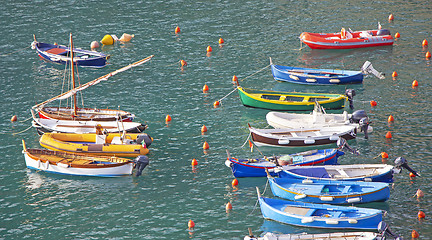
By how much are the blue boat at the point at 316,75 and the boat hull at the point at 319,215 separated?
19427mm

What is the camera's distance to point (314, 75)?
5131cm

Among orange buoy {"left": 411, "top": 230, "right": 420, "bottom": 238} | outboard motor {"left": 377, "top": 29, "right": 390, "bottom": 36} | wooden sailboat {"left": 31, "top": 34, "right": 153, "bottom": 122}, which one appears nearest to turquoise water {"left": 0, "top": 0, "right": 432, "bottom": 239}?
orange buoy {"left": 411, "top": 230, "right": 420, "bottom": 238}

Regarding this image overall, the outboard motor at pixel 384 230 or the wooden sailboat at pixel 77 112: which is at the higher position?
the wooden sailboat at pixel 77 112

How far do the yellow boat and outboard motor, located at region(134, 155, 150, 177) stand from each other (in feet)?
8.54

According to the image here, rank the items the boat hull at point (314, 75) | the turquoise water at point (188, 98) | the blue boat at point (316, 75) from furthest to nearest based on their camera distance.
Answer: the boat hull at point (314, 75), the blue boat at point (316, 75), the turquoise water at point (188, 98)

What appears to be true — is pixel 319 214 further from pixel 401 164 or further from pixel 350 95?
pixel 350 95

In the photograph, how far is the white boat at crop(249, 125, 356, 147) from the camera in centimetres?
4125

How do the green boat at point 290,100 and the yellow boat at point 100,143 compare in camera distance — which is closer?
the yellow boat at point 100,143

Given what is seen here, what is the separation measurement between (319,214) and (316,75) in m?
21.1

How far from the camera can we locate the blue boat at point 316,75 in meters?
50.2

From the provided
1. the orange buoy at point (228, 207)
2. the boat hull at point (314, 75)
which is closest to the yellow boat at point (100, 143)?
the orange buoy at point (228, 207)

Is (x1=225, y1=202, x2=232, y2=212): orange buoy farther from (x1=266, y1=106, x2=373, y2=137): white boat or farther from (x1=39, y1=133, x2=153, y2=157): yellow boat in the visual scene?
(x1=266, y1=106, x2=373, y2=137): white boat

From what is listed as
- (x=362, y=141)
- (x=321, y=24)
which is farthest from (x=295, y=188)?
(x=321, y=24)

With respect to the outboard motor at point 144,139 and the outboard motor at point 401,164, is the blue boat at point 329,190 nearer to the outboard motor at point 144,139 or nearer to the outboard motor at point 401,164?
the outboard motor at point 401,164
